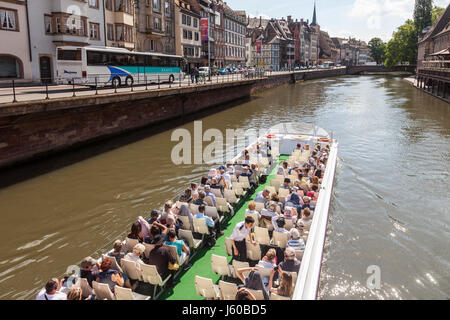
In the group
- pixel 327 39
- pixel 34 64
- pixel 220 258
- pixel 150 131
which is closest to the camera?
pixel 220 258

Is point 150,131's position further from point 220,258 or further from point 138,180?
point 220,258

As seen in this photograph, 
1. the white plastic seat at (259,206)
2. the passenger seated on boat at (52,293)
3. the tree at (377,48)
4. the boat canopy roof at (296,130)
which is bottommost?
the passenger seated on boat at (52,293)

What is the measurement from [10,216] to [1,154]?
4596mm

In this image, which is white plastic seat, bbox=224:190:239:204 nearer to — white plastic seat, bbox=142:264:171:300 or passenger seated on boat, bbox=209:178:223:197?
passenger seated on boat, bbox=209:178:223:197

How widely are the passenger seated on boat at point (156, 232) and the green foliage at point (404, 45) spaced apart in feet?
319

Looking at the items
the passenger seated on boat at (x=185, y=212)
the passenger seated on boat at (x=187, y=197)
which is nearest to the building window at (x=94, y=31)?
the passenger seated on boat at (x=187, y=197)

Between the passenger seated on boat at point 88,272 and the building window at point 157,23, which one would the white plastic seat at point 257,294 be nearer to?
the passenger seated on boat at point 88,272

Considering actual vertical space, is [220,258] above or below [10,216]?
above

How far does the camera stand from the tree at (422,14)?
85.8 metres

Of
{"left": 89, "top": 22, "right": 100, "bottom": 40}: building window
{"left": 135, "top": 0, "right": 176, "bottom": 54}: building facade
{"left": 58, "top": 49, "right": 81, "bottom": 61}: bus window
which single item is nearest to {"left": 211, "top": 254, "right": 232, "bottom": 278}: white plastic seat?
{"left": 58, "top": 49, "right": 81, "bottom": 61}: bus window


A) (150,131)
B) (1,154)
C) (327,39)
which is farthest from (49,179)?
(327,39)

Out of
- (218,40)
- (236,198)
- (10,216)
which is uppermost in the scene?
(218,40)

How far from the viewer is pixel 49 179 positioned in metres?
15.0
